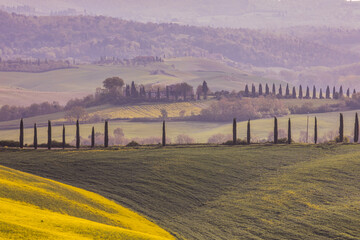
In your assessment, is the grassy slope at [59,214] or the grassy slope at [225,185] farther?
the grassy slope at [225,185]

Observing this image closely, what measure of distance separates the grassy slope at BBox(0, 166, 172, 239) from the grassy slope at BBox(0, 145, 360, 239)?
11.1 feet

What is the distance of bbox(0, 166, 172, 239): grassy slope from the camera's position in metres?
34.6

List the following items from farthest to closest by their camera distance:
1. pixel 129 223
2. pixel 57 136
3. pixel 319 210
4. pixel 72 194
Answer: pixel 57 136
pixel 319 210
pixel 72 194
pixel 129 223

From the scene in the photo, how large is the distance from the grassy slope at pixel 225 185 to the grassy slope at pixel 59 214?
338 cm

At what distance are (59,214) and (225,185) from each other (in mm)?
24422

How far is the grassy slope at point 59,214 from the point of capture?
34.6 m

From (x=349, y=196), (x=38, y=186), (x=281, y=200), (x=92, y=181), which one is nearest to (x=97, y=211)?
(x=38, y=186)

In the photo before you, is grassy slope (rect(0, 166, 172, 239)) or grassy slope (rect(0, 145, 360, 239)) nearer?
grassy slope (rect(0, 166, 172, 239))

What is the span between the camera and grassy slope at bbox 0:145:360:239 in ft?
162

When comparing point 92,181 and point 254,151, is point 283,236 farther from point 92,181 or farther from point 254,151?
point 254,151

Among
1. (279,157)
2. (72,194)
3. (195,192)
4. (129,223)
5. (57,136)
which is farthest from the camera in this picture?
(57,136)

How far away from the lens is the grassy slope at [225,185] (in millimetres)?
49281

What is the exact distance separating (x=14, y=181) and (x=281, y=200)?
972 inches

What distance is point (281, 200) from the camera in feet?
185
